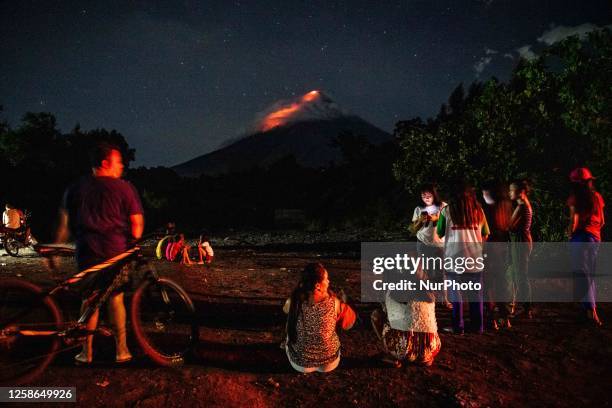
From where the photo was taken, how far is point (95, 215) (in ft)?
12.2

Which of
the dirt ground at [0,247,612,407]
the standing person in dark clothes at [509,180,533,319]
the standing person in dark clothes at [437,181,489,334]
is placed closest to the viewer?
the dirt ground at [0,247,612,407]

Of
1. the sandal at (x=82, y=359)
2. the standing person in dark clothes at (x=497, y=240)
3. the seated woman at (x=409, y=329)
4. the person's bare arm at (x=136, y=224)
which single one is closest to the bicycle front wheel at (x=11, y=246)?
the sandal at (x=82, y=359)

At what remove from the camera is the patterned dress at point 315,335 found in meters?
3.83

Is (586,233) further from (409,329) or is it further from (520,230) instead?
(409,329)

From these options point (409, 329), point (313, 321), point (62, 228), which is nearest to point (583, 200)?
point (409, 329)

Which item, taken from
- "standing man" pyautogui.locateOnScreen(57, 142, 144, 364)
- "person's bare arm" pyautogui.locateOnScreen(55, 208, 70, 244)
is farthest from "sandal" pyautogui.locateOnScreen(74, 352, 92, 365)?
"person's bare arm" pyautogui.locateOnScreen(55, 208, 70, 244)

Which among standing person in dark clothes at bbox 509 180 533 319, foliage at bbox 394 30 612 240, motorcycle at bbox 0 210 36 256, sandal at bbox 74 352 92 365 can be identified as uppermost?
foliage at bbox 394 30 612 240

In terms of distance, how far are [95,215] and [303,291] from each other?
88.5 inches

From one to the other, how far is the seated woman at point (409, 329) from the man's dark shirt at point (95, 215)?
3.01 metres

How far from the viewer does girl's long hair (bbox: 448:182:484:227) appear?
4.85 meters

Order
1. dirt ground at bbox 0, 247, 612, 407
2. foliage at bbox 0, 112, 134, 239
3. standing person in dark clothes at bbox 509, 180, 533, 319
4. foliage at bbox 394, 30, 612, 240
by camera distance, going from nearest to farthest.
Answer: dirt ground at bbox 0, 247, 612, 407 < standing person in dark clothes at bbox 509, 180, 533, 319 < foliage at bbox 394, 30, 612, 240 < foliage at bbox 0, 112, 134, 239

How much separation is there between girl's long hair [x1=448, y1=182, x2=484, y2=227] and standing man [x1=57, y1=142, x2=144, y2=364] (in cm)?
390

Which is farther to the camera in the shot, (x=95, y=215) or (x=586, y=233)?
(x=586, y=233)

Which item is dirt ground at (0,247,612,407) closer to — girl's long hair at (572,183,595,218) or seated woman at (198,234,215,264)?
girl's long hair at (572,183,595,218)
